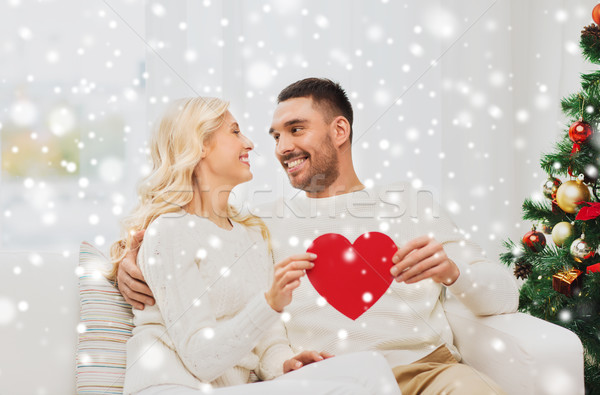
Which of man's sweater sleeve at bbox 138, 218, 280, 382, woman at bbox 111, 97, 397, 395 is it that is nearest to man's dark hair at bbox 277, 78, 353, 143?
woman at bbox 111, 97, 397, 395

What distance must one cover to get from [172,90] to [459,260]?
1.30 metres

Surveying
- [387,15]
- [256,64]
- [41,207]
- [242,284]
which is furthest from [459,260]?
[41,207]

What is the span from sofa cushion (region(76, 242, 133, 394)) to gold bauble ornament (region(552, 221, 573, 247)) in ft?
4.35

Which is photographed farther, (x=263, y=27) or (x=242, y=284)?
(x=263, y=27)

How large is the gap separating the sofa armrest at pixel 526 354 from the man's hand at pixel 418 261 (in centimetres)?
23

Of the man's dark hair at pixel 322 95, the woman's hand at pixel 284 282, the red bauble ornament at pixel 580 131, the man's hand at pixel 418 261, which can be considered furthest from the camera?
the man's dark hair at pixel 322 95

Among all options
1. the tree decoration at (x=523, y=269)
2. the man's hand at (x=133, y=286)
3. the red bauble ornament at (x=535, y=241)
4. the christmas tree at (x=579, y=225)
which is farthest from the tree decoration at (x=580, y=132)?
the man's hand at (x=133, y=286)

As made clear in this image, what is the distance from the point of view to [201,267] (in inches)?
49.1

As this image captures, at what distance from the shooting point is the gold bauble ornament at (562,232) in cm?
165

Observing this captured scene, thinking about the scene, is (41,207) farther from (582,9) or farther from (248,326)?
(582,9)

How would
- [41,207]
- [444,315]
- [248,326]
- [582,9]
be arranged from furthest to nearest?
[582,9] → [41,207] → [444,315] → [248,326]

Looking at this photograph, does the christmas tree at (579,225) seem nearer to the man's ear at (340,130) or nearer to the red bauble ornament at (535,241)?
the red bauble ornament at (535,241)

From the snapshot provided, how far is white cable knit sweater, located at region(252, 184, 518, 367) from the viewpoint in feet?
4.35

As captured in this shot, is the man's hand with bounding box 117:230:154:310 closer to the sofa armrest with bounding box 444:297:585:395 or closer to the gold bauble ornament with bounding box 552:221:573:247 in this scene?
the sofa armrest with bounding box 444:297:585:395
